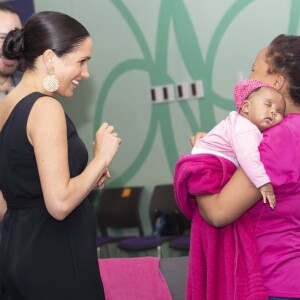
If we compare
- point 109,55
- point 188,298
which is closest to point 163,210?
point 109,55

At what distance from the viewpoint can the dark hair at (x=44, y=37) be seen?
1736mm

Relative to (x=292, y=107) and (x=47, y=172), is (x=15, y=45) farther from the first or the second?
(x=292, y=107)

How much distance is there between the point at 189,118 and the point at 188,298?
3967 millimetres

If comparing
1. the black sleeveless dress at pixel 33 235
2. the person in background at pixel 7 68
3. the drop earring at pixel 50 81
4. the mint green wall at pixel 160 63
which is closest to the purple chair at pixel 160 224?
the mint green wall at pixel 160 63

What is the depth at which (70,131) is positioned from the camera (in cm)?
171

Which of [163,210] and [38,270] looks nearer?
[38,270]

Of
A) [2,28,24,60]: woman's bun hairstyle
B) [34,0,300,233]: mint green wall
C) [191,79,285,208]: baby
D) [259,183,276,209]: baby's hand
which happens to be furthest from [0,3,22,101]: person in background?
[34,0,300,233]: mint green wall

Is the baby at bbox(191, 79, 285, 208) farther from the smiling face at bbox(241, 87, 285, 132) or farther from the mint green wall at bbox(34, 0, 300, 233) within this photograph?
the mint green wall at bbox(34, 0, 300, 233)

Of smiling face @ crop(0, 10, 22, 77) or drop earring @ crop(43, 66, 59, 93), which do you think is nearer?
drop earring @ crop(43, 66, 59, 93)

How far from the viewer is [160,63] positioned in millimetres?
5742

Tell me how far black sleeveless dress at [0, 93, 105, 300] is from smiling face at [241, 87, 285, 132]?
1.64 feet

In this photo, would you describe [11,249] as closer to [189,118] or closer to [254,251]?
[254,251]

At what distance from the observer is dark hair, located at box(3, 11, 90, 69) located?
174cm

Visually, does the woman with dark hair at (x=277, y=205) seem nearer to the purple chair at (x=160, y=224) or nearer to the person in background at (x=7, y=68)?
the person in background at (x=7, y=68)
